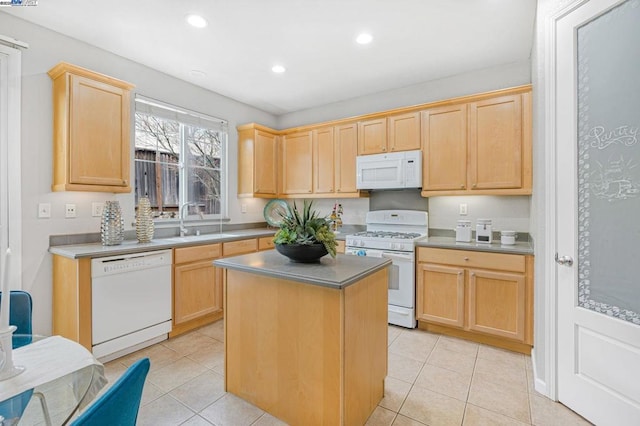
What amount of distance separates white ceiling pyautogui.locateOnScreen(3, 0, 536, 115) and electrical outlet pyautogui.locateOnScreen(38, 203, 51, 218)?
4.77 ft

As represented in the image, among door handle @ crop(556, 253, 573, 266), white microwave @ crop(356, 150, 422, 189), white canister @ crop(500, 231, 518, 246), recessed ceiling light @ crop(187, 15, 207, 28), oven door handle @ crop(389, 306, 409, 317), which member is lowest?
oven door handle @ crop(389, 306, 409, 317)

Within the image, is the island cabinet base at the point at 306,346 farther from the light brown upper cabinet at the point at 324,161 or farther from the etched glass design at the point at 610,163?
the light brown upper cabinet at the point at 324,161

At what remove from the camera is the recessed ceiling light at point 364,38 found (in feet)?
8.66

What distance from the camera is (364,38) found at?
2.68m

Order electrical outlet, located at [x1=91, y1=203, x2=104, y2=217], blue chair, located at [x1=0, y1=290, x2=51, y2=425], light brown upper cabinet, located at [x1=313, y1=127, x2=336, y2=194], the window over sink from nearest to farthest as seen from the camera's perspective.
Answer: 1. blue chair, located at [x1=0, y1=290, x2=51, y2=425]
2. electrical outlet, located at [x1=91, y1=203, x2=104, y2=217]
3. the window over sink
4. light brown upper cabinet, located at [x1=313, y1=127, x2=336, y2=194]

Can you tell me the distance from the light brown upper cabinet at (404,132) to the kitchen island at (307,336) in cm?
191

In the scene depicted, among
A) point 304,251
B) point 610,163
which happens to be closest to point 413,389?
point 304,251

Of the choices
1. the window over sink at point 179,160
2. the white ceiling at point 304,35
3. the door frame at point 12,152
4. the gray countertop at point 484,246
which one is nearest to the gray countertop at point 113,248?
the door frame at point 12,152

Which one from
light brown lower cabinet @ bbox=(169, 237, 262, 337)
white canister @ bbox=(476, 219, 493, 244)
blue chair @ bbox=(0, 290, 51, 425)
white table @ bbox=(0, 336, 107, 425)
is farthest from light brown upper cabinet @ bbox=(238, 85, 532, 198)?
white table @ bbox=(0, 336, 107, 425)

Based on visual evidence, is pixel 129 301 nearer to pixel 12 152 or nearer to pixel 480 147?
pixel 12 152

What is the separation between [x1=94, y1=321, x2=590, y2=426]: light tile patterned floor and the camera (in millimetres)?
1835

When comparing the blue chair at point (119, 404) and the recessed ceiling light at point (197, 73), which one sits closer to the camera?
the blue chair at point (119, 404)

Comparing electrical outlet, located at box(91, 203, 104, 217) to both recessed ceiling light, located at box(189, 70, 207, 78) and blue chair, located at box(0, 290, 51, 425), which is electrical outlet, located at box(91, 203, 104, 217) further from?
recessed ceiling light, located at box(189, 70, 207, 78)

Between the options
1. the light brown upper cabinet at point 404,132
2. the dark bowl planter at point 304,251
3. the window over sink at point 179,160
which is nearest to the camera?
the dark bowl planter at point 304,251
